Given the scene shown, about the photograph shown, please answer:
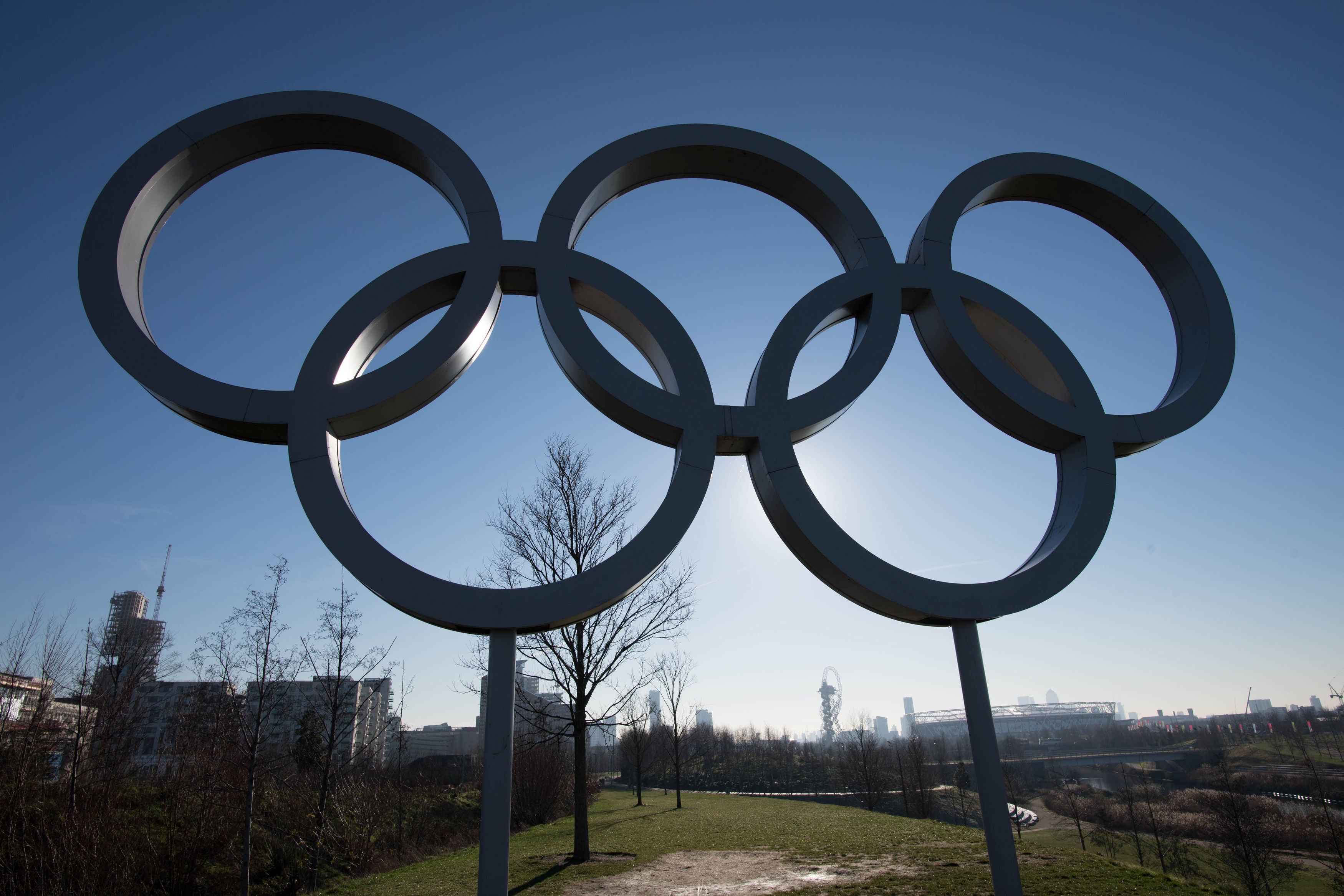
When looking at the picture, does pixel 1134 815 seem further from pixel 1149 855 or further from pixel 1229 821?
pixel 1229 821

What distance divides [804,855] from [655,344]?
44.8 feet

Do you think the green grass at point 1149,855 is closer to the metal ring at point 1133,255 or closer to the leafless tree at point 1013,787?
Answer: the leafless tree at point 1013,787

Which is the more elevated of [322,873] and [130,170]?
[130,170]

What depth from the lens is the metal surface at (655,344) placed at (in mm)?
7086

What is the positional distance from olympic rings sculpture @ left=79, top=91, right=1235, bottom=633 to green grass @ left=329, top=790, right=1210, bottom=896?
23.0 feet

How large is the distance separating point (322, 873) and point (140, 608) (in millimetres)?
159590

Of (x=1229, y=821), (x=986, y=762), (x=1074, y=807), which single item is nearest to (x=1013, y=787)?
(x=1074, y=807)

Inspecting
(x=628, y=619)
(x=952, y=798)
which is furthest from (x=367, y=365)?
(x=952, y=798)

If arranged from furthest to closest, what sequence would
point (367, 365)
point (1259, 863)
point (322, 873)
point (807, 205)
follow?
point (1259, 863)
point (322, 873)
point (807, 205)
point (367, 365)

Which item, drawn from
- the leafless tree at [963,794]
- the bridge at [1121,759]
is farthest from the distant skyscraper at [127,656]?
the bridge at [1121,759]

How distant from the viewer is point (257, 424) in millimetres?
7137

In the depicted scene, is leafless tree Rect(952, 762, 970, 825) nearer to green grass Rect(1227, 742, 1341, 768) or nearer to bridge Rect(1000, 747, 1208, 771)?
bridge Rect(1000, 747, 1208, 771)

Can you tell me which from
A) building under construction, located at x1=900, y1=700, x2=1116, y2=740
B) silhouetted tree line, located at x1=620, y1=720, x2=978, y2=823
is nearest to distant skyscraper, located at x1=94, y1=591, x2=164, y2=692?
silhouetted tree line, located at x1=620, y1=720, x2=978, y2=823

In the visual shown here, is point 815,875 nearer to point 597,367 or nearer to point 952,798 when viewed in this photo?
point 597,367
